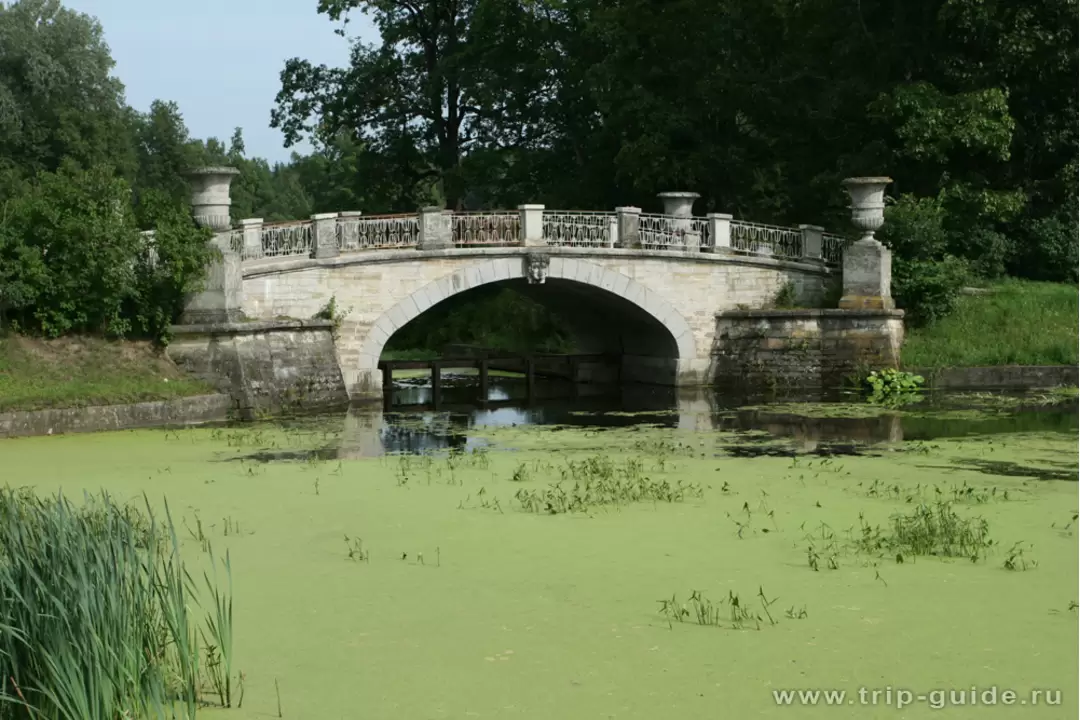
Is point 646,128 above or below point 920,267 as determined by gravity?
above

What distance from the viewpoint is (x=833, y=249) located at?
74.8 ft

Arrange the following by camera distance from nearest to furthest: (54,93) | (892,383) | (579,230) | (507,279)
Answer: (507,279), (892,383), (579,230), (54,93)

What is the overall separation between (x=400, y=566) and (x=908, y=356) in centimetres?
1504

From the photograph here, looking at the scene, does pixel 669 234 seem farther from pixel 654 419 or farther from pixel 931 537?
pixel 931 537

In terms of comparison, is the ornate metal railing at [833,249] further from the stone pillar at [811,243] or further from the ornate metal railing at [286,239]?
the ornate metal railing at [286,239]

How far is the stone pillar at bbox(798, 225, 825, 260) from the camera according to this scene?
22516mm

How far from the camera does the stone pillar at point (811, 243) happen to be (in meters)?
22.5

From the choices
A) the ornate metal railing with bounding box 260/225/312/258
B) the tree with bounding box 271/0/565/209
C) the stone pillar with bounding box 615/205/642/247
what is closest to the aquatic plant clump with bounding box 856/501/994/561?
the ornate metal railing with bounding box 260/225/312/258

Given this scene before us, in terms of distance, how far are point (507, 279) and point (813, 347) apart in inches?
182

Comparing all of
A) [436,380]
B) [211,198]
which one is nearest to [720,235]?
[436,380]

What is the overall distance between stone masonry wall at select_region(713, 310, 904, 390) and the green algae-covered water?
6785 mm

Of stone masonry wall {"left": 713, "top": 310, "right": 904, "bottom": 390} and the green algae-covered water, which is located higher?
stone masonry wall {"left": 713, "top": 310, "right": 904, "bottom": 390}

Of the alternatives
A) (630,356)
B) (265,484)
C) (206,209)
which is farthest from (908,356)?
(265,484)

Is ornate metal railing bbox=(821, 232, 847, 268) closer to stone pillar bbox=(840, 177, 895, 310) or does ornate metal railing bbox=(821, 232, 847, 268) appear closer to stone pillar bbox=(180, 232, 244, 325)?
stone pillar bbox=(840, 177, 895, 310)
